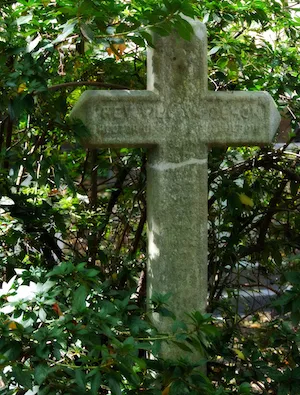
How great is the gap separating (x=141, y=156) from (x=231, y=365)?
93 centimetres

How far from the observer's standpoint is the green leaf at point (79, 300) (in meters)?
1.86

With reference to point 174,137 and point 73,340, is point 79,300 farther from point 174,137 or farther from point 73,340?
point 174,137

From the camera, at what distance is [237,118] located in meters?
2.38

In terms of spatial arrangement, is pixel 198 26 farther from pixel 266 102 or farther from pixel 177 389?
pixel 177 389

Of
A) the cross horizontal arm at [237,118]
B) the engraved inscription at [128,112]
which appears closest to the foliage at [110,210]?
the engraved inscription at [128,112]

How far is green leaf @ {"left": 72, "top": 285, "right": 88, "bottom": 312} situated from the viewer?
1.86 meters

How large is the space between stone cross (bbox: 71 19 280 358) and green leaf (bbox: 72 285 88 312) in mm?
486

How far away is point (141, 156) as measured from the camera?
2.90 m

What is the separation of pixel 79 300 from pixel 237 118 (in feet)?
2.97

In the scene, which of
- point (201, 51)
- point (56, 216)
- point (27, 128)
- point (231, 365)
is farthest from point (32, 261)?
point (201, 51)

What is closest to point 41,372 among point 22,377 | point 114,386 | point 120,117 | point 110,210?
point 22,377

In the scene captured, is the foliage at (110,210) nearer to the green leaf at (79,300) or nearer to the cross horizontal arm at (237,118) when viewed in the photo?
the green leaf at (79,300)

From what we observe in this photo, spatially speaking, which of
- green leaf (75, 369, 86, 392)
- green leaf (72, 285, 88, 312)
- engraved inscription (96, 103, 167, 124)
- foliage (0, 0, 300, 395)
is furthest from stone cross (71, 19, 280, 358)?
green leaf (75, 369, 86, 392)

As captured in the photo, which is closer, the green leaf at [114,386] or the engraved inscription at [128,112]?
the green leaf at [114,386]
